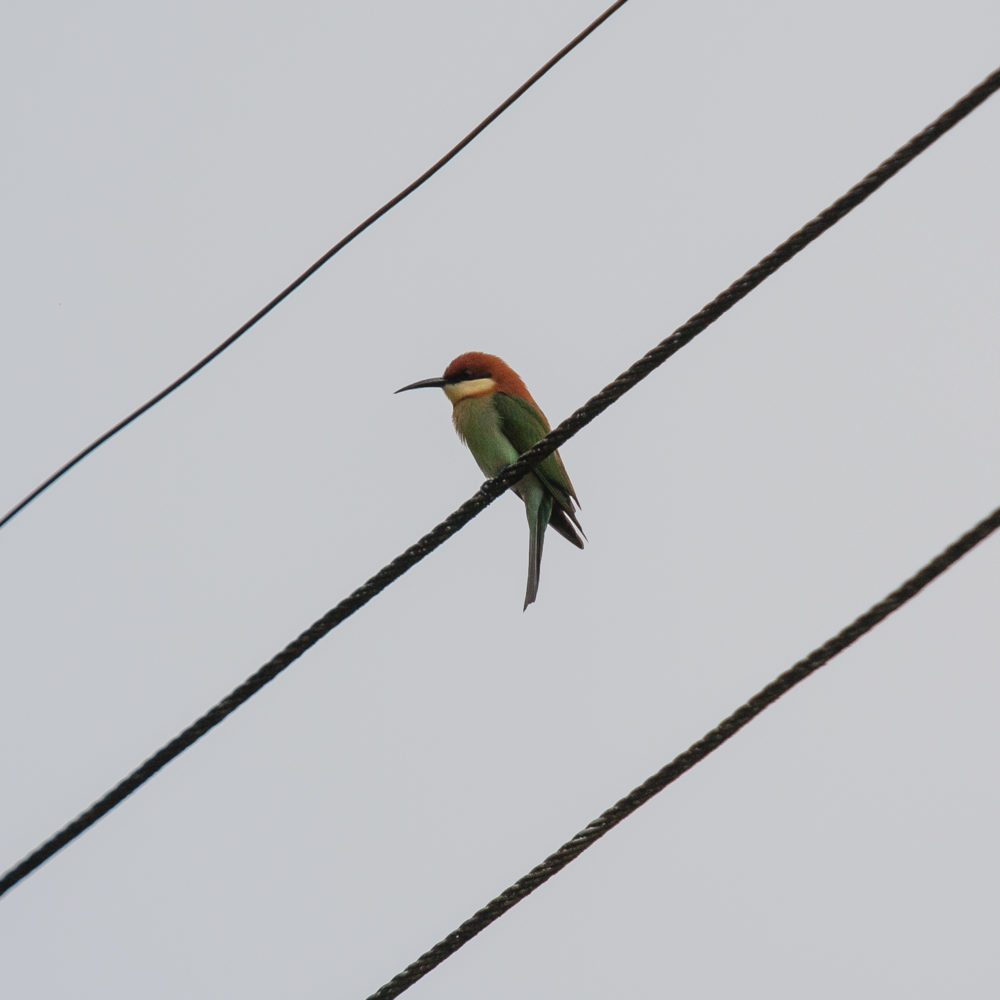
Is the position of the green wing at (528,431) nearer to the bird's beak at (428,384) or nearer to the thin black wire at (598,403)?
the bird's beak at (428,384)

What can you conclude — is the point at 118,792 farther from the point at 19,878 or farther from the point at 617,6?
the point at 617,6

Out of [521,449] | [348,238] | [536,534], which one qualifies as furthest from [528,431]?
[348,238]

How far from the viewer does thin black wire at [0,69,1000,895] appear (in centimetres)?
193

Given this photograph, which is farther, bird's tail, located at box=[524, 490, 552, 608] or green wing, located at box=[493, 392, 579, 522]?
green wing, located at box=[493, 392, 579, 522]

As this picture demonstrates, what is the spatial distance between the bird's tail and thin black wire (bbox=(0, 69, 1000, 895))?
1781 mm

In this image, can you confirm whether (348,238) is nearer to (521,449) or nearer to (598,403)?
(598,403)

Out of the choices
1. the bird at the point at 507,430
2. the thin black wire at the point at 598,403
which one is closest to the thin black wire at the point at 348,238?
the thin black wire at the point at 598,403

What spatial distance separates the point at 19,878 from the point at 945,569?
4.42 feet

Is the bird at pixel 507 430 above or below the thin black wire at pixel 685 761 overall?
above

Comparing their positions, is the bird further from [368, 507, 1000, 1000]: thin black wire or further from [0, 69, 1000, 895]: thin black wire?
[368, 507, 1000, 1000]: thin black wire

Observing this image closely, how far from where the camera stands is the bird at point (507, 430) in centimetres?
447

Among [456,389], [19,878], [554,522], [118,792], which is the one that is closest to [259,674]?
[118,792]

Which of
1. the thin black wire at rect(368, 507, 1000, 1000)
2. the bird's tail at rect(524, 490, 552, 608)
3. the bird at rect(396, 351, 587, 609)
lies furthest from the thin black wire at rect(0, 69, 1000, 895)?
the bird at rect(396, 351, 587, 609)

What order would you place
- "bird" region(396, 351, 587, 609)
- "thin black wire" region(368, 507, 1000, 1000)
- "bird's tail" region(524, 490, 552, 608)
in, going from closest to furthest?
"thin black wire" region(368, 507, 1000, 1000), "bird's tail" region(524, 490, 552, 608), "bird" region(396, 351, 587, 609)
